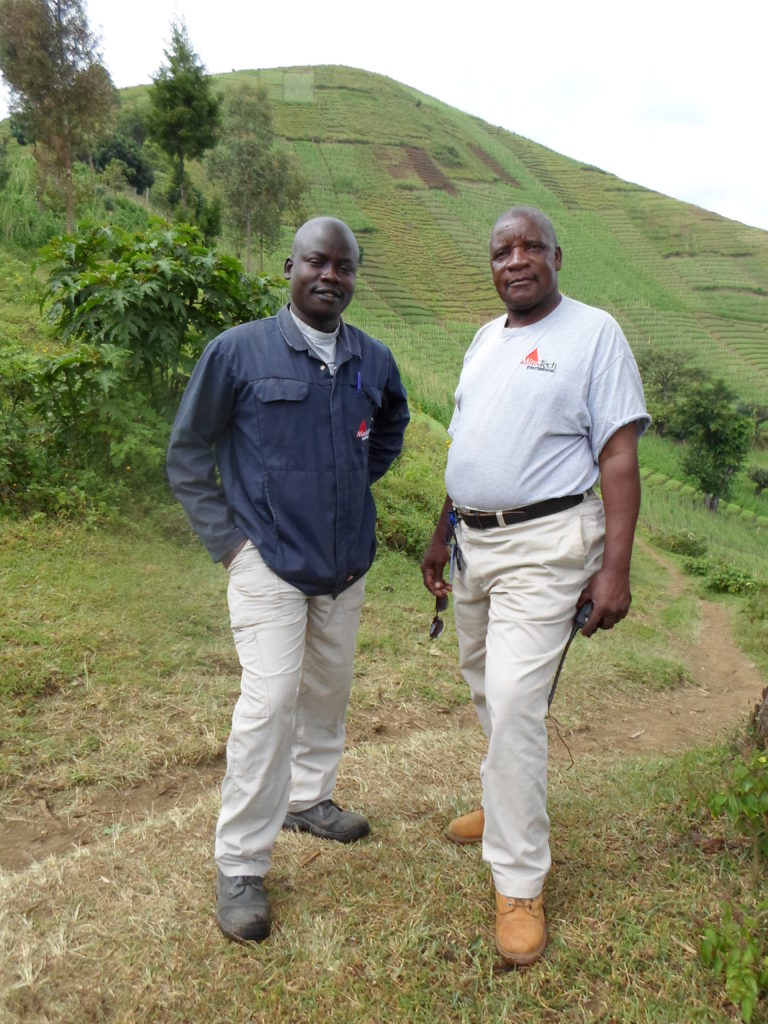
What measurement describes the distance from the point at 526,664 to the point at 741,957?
85 cm

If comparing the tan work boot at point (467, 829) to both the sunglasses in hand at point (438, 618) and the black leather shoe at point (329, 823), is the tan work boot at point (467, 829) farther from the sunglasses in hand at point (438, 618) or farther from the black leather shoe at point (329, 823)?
the sunglasses in hand at point (438, 618)

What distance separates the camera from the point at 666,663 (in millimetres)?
6207

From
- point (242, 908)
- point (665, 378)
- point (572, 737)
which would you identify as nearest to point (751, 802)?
point (242, 908)

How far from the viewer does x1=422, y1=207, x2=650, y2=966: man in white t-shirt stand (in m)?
2.20

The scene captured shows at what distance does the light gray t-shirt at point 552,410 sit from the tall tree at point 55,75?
1369 cm

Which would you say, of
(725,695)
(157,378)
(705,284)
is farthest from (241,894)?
(705,284)

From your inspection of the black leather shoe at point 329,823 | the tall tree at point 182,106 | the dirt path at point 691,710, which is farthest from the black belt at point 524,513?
the tall tree at point 182,106

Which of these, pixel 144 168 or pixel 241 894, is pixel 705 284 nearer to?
pixel 144 168

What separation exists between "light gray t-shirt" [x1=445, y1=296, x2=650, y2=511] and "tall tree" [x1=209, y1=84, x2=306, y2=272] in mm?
21963

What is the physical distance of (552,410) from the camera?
7.47 ft

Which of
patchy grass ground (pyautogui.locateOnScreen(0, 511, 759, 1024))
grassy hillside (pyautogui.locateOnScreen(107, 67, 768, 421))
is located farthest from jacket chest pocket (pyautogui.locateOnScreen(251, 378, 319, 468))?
grassy hillside (pyautogui.locateOnScreen(107, 67, 768, 421))

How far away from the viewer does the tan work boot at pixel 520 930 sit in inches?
84.9

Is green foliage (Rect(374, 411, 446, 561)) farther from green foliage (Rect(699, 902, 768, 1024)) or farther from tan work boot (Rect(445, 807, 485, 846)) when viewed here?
green foliage (Rect(699, 902, 768, 1024))

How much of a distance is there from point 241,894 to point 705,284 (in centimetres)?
4332
